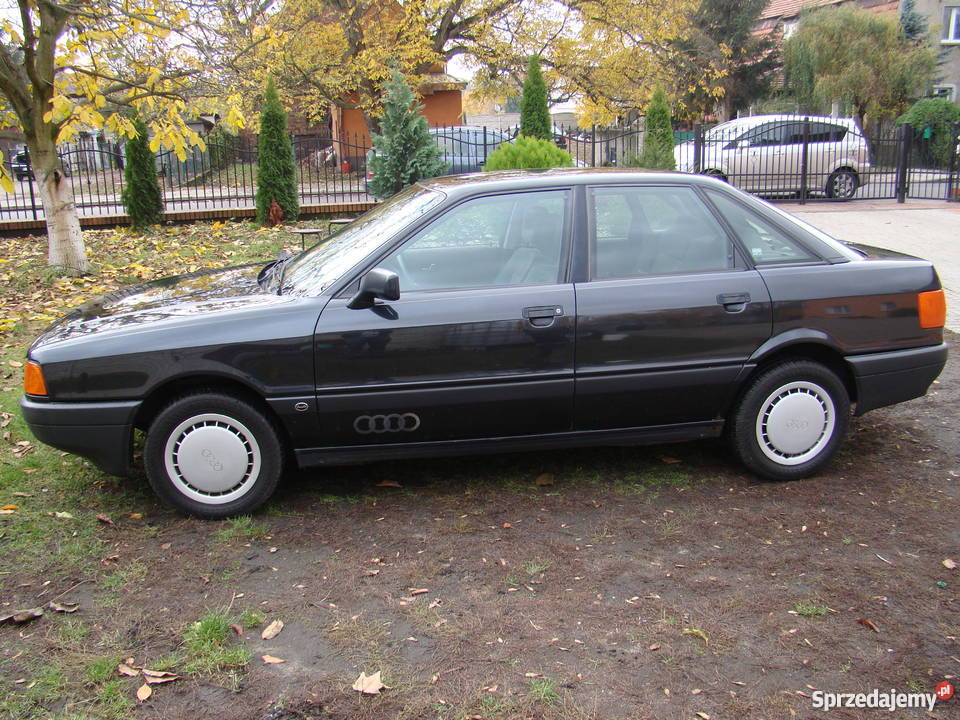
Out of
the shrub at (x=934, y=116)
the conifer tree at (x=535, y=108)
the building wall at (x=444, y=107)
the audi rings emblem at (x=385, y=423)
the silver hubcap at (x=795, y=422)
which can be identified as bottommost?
the silver hubcap at (x=795, y=422)

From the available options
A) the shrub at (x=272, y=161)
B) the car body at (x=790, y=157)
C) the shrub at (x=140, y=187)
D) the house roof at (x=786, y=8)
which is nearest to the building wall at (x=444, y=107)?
the car body at (x=790, y=157)

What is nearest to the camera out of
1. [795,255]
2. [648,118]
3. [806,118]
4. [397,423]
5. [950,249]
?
[397,423]

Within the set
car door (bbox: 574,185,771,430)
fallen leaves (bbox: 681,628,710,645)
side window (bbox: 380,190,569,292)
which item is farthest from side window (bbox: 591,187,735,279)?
fallen leaves (bbox: 681,628,710,645)

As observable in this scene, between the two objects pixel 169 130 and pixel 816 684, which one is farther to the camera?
pixel 169 130

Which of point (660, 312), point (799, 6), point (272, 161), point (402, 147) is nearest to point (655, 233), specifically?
point (660, 312)

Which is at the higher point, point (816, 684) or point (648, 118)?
point (648, 118)

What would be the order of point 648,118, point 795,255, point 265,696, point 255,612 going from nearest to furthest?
point 265,696
point 255,612
point 795,255
point 648,118

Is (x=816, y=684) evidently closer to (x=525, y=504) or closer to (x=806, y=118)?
(x=525, y=504)

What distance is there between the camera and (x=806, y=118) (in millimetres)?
17812

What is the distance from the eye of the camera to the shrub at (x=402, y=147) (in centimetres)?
1327

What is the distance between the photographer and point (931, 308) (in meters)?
4.51

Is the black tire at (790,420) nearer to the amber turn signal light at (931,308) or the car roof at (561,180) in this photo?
the amber turn signal light at (931,308)

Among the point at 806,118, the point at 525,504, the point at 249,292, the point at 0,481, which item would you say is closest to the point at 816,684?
the point at 525,504

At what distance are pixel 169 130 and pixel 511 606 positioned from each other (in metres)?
6.67
